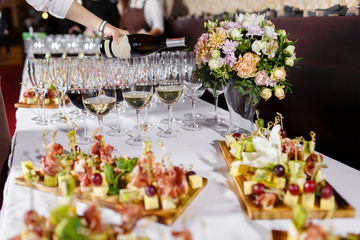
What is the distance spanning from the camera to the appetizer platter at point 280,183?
81 cm

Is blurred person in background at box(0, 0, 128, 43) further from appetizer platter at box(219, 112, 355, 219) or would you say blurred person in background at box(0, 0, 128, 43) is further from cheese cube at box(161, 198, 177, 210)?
cheese cube at box(161, 198, 177, 210)

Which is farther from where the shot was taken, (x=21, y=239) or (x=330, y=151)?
(x=330, y=151)

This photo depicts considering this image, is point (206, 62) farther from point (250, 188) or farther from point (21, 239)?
point (21, 239)

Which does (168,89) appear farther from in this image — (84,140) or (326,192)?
(326,192)

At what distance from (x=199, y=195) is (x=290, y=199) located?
24 centimetres

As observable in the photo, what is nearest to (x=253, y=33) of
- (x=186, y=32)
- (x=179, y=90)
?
(x=179, y=90)

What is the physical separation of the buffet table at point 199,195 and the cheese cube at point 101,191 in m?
0.04

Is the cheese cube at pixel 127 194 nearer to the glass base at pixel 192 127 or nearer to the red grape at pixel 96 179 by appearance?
the red grape at pixel 96 179

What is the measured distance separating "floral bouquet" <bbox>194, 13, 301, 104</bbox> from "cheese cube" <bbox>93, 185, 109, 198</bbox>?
704 millimetres

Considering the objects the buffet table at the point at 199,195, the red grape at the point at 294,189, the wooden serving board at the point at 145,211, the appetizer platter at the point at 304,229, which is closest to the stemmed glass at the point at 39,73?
the buffet table at the point at 199,195

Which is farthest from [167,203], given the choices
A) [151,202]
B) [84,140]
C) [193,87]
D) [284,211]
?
[193,87]

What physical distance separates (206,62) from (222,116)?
0.43 meters

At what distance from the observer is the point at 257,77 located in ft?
4.34

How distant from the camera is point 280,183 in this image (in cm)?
89
